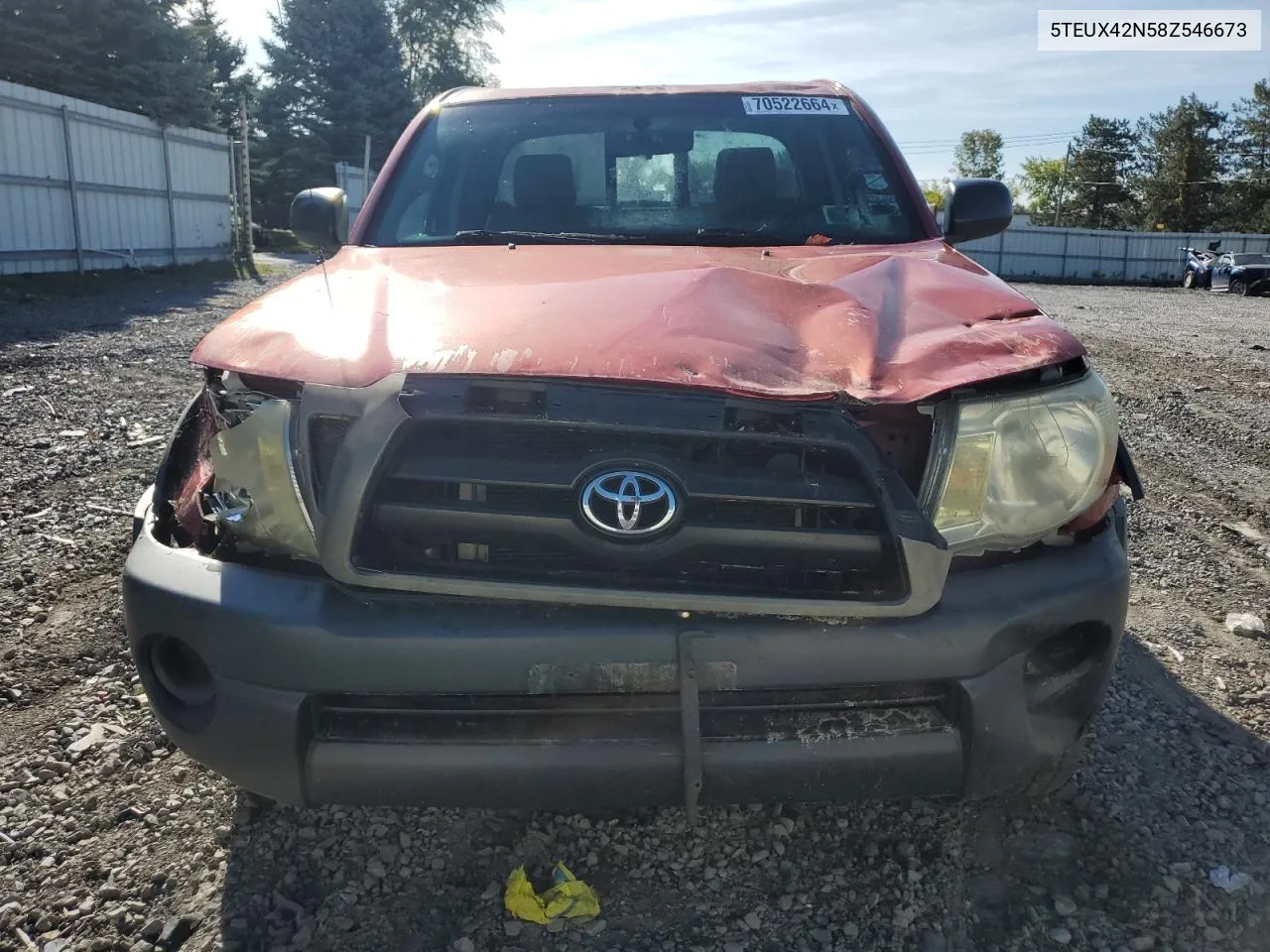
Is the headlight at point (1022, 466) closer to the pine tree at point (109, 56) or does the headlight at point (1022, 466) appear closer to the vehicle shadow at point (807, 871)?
the vehicle shadow at point (807, 871)

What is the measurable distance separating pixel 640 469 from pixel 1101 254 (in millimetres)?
40075

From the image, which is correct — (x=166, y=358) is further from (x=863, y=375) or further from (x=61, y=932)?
(x=863, y=375)

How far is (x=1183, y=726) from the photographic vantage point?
9.71ft

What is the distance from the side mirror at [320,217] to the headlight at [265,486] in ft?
5.79

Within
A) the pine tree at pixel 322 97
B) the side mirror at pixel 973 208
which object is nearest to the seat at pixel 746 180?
the side mirror at pixel 973 208

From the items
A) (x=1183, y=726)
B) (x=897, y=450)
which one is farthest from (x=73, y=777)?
(x=1183, y=726)

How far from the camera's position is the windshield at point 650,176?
130 inches

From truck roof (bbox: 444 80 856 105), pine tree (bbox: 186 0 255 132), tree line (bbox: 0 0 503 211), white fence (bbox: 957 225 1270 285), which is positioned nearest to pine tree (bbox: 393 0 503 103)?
tree line (bbox: 0 0 503 211)

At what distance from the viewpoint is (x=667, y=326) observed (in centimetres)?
208

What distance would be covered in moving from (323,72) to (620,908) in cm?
3789

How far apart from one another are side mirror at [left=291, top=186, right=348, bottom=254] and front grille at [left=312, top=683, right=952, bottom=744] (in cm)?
213

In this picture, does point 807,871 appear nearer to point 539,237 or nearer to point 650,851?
point 650,851

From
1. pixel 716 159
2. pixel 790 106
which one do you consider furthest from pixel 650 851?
pixel 790 106

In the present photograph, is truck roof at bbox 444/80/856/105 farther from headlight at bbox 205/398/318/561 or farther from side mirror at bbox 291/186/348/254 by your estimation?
headlight at bbox 205/398/318/561
